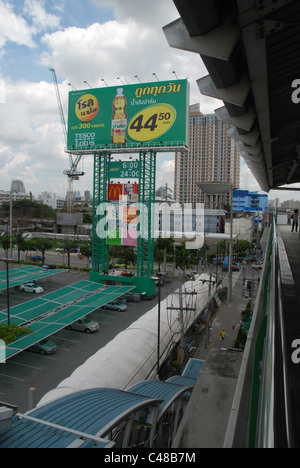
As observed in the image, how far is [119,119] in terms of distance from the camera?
16.9 metres

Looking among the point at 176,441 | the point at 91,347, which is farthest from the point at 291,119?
the point at 91,347

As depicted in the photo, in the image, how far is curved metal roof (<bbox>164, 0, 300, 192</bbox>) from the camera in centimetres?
172

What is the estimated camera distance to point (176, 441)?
154 centimetres

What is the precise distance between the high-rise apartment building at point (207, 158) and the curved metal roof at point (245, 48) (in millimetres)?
64698

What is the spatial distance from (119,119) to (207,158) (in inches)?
2143

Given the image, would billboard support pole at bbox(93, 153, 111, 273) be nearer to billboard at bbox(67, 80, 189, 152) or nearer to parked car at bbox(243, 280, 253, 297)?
billboard at bbox(67, 80, 189, 152)

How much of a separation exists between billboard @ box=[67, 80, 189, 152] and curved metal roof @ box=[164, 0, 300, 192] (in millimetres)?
12994

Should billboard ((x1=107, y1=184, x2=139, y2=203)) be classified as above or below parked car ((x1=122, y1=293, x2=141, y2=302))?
above

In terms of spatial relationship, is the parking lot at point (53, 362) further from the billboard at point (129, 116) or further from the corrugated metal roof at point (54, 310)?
the billboard at point (129, 116)

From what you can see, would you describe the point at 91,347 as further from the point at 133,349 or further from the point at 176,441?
the point at 176,441

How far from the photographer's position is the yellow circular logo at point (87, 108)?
1755 centimetres

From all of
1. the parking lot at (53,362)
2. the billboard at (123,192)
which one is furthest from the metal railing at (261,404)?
the billboard at (123,192)

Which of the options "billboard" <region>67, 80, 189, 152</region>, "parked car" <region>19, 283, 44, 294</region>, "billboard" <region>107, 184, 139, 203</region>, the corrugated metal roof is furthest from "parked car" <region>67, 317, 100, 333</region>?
"billboard" <region>67, 80, 189, 152</region>

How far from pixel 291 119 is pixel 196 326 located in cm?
1094
